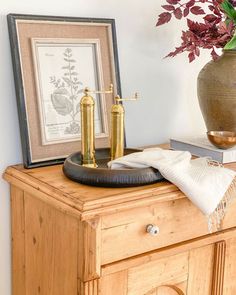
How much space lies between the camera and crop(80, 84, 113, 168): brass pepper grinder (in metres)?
1.21

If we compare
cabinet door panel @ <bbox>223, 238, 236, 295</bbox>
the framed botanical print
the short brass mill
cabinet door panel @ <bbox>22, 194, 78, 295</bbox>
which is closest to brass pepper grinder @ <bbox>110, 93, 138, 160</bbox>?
the short brass mill

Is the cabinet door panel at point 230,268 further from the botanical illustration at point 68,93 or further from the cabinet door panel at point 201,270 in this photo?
the botanical illustration at point 68,93

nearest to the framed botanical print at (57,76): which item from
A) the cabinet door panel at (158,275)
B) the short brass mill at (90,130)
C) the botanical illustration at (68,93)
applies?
the botanical illustration at (68,93)

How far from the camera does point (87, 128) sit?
122 centimetres

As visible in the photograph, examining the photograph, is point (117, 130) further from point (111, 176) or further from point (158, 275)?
point (158, 275)

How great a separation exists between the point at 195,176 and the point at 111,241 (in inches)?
9.9

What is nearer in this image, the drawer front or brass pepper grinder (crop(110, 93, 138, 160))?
the drawer front

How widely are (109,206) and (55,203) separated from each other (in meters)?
0.13

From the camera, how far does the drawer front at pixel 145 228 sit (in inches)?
42.8

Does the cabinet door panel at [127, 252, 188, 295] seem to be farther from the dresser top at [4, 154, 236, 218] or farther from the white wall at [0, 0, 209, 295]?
the white wall at [0, 0, 209, 295]

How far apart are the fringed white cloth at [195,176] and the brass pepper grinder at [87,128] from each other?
67 mm

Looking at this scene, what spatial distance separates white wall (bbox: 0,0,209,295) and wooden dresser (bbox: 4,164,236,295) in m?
0.07

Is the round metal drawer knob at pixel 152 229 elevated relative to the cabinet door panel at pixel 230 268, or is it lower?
elevated

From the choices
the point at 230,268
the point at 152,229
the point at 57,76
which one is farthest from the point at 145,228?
the point at 57,76
